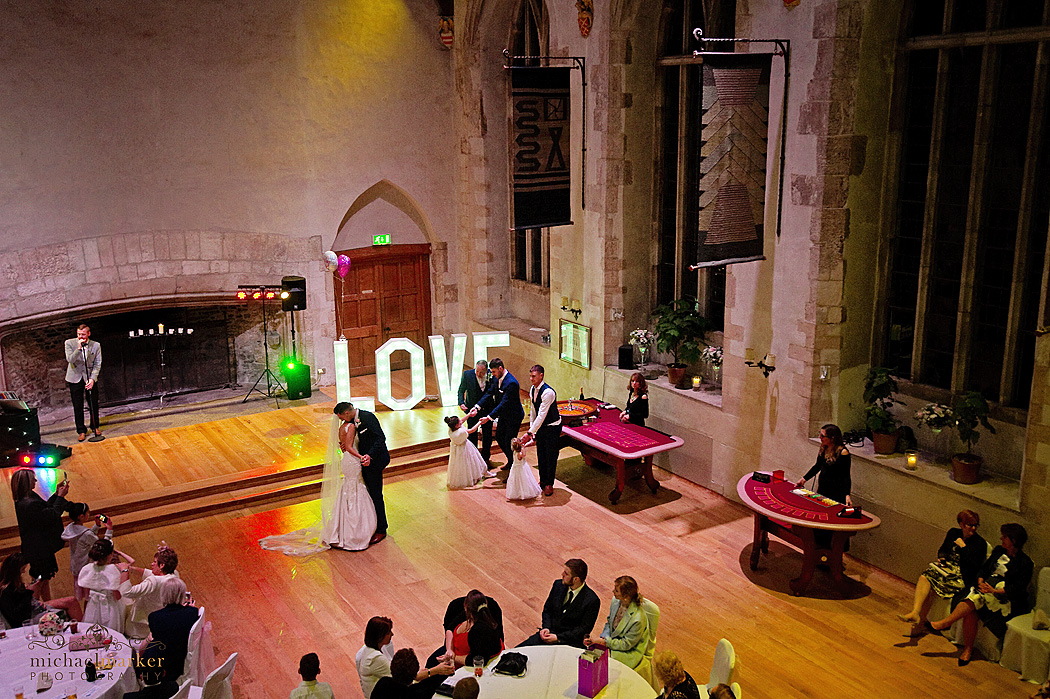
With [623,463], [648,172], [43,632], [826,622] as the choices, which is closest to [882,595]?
[826,622]

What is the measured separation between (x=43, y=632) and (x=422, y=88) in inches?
372

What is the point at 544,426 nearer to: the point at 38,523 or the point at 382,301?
the point at 38,523

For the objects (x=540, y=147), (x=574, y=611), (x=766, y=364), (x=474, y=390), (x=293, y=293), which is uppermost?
(x=540, y=147)

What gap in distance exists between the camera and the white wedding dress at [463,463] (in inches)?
393

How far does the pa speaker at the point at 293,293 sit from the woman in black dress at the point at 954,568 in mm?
8189

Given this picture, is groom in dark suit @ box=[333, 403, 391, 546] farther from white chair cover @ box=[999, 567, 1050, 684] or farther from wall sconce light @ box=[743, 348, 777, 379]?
white chair cover @ box=[999, 567, 1050, 684]

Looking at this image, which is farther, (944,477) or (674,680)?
(944,477)

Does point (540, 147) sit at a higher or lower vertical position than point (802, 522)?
higher

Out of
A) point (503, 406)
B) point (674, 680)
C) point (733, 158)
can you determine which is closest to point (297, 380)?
point (503, 406)

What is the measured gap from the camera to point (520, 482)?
9.70m

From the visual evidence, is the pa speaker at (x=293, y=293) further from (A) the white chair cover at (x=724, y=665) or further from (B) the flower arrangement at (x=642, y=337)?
(A) the white chair cover at (x=724, y=665)

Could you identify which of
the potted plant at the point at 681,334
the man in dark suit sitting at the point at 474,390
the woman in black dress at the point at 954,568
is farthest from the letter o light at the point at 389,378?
the woman in black dress at the point at 954,568

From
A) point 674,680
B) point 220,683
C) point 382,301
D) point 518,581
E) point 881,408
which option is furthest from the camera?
point 382,301

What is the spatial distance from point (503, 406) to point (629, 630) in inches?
171
